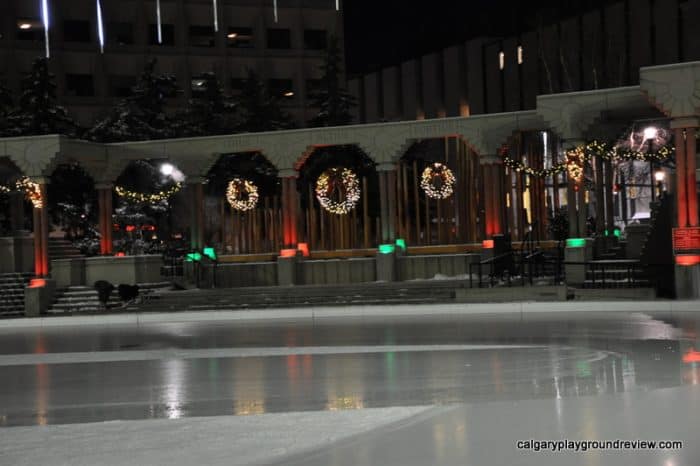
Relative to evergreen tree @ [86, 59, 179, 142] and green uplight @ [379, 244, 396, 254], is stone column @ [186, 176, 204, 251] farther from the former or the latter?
evergreen tree @ [86, 59, 179, 142]

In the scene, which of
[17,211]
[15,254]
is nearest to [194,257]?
[15,254]

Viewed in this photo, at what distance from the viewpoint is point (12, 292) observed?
35531mm

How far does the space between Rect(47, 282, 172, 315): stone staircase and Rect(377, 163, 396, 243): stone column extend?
24.7ft

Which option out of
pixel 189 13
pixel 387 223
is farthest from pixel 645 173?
pixel 189 13

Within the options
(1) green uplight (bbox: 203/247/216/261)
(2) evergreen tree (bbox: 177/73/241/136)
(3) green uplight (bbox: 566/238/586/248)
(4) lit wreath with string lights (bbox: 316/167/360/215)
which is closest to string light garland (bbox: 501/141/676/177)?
(3) green uplight (bbox: 566/238/586/248)

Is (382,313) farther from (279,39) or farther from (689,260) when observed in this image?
(279,39)

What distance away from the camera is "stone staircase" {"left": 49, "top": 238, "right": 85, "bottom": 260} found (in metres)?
37.8

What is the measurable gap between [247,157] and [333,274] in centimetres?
1586

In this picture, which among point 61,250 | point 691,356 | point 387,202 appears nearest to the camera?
point 691,356

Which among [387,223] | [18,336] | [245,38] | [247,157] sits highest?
[245,38]

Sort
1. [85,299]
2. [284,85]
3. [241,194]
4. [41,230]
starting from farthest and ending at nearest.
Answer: [284,85] < [241,194] < [85,299] < [41,230]

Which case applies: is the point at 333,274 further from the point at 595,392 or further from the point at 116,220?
the point at 595,392

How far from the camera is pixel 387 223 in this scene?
3269 cm

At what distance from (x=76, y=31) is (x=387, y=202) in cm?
4261
